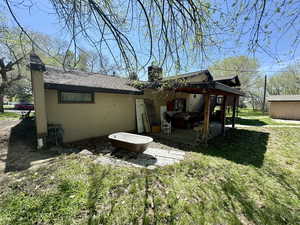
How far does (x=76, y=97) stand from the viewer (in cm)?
586

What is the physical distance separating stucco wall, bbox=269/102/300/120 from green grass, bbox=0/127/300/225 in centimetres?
1571

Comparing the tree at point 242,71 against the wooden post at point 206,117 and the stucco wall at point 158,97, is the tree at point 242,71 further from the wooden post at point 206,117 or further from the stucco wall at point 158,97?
the wooden post at point 206,117

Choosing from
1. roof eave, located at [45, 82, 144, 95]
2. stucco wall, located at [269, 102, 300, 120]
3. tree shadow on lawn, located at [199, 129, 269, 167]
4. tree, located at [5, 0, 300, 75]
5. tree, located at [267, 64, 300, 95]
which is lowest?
tree shadow on lawn, located at [199, 129, 269, 167]

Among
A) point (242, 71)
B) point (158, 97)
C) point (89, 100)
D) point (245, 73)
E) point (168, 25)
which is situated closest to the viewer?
point (168, 25)

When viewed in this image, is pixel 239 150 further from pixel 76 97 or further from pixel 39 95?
pixel 39 95

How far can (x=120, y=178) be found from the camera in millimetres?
3035

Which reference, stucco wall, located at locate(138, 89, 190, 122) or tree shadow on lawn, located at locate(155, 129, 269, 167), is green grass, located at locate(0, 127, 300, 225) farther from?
stucco wall, located at locate(138, 89, 190, 122)

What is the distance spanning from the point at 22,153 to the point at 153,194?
446 cm

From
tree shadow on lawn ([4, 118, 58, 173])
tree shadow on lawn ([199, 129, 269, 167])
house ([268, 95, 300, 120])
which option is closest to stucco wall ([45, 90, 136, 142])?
tree shadow on lawn ([4, 118, 58, 173])

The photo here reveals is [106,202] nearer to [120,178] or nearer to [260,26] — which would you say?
[120,178]

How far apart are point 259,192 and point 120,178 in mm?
2916

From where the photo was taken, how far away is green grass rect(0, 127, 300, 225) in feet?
6.78

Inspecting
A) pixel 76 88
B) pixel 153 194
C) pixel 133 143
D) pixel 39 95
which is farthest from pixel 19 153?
pixel 153 194

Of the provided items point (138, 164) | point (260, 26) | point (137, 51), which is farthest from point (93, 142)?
point (260, 26)
